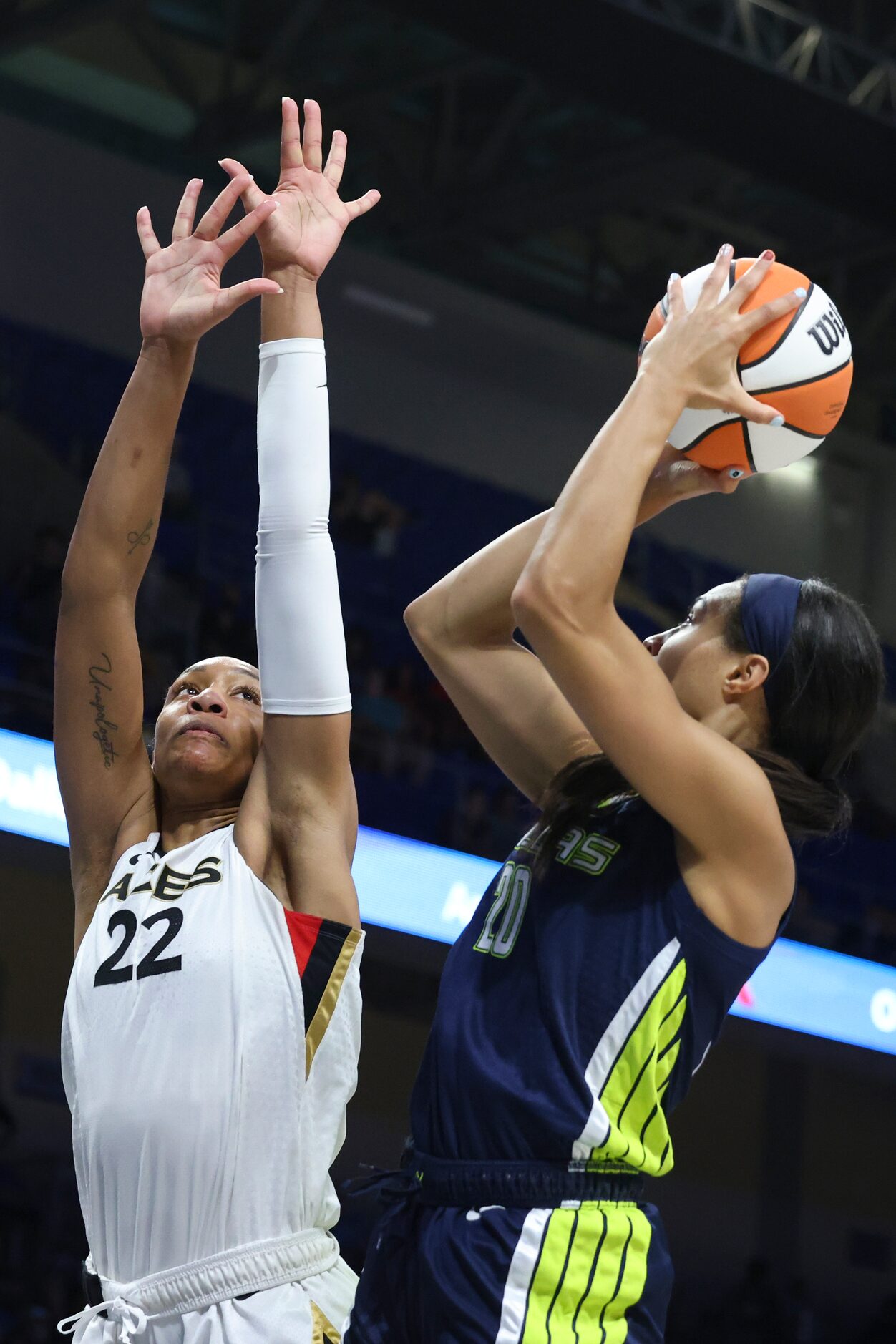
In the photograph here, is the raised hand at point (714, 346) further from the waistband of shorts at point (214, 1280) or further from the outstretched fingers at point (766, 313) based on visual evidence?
the waistband of shorts at point (214, 1280)

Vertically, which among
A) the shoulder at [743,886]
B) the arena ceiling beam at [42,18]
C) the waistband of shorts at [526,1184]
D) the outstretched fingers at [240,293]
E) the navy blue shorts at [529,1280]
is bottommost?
the navy blue shorts at [529,1280]

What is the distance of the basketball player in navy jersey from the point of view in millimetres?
1949

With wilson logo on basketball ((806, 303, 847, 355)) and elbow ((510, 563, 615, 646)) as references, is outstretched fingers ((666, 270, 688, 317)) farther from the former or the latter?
elbow ((510, 563, 615, 646))

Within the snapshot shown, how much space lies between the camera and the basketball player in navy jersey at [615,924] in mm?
1949

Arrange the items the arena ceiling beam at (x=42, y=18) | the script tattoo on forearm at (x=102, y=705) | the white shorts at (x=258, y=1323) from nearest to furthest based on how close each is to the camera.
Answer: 1. the white shorts at (x=258, y=1323)
2. the script tattoo on forearm at (x=102, y=705)
3. the arena ceiling beam at (x=42, y=18)

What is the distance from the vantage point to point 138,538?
2734 mm

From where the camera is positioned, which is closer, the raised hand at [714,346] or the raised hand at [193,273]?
the raised hand at [714,346]

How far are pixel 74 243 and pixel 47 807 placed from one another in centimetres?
552

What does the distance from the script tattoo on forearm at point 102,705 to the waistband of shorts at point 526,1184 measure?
1.02 meters

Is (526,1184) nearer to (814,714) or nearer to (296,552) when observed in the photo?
(814,714)

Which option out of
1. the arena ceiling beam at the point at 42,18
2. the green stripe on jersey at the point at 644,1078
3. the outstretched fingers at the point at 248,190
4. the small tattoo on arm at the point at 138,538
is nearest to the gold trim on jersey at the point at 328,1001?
the green stripe on jersey at the point at 644,1078

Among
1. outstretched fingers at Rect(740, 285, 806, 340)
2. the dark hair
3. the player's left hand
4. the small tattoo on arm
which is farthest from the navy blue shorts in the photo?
the small tattoo on arm

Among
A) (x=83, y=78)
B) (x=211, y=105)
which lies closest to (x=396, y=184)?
(x=211, y=105)

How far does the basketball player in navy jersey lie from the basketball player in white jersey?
34 centimetres
